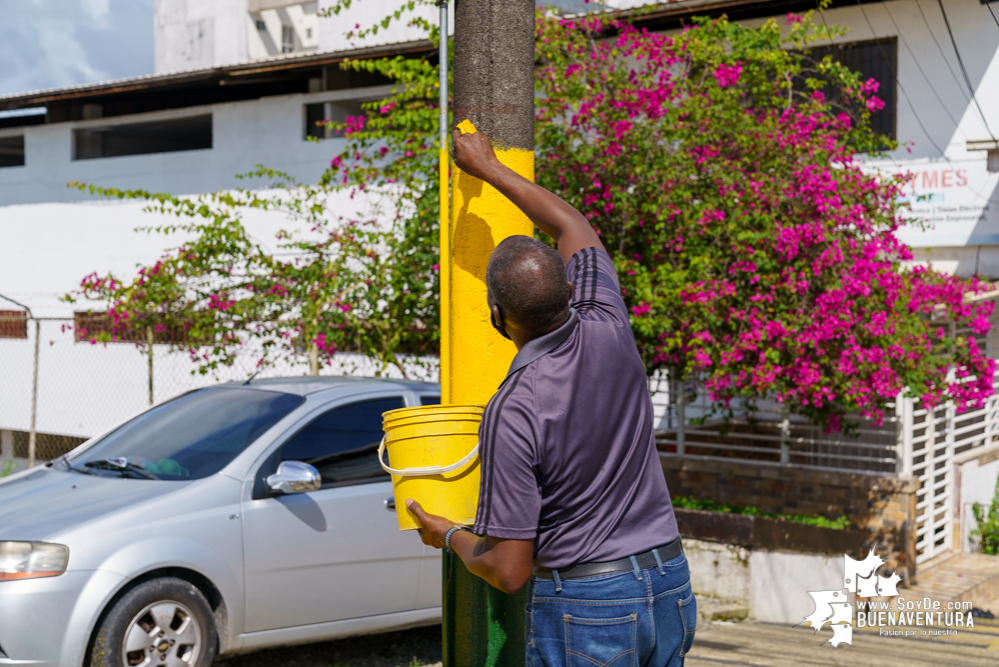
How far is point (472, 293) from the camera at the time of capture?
339 cm

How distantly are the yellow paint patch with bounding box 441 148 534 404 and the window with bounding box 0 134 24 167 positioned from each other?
1969cm

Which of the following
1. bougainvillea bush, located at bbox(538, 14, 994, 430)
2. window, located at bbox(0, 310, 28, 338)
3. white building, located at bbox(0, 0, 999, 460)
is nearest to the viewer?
bougainvillea bush, located at bbox(538, 14, 994, 430)

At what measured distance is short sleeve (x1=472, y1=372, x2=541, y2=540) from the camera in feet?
8.11

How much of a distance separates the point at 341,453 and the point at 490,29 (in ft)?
10.2

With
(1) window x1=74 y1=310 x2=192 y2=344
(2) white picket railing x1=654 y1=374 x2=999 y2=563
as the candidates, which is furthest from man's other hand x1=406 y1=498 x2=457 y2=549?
(2) white picket railing x1=654 y1=374 x2=999 y2=563

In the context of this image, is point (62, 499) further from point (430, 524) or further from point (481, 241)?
point (430, 524)

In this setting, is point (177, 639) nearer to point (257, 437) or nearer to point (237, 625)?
point (237, 625)

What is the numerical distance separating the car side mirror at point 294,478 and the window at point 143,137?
13731mm

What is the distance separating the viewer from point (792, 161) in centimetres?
826

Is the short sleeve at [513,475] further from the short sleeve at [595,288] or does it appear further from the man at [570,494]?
the short sleeve at [595,288]

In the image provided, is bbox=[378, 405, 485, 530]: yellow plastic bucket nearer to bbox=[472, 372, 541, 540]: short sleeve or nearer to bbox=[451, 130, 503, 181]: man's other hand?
bbox=[472, 372, 541, 540]: short sleeve

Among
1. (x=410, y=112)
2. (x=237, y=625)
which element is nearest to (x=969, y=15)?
(x=410, y=112)

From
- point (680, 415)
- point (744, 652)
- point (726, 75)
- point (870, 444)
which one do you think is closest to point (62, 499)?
point (744, 652)

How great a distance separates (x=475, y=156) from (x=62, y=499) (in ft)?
10.7
